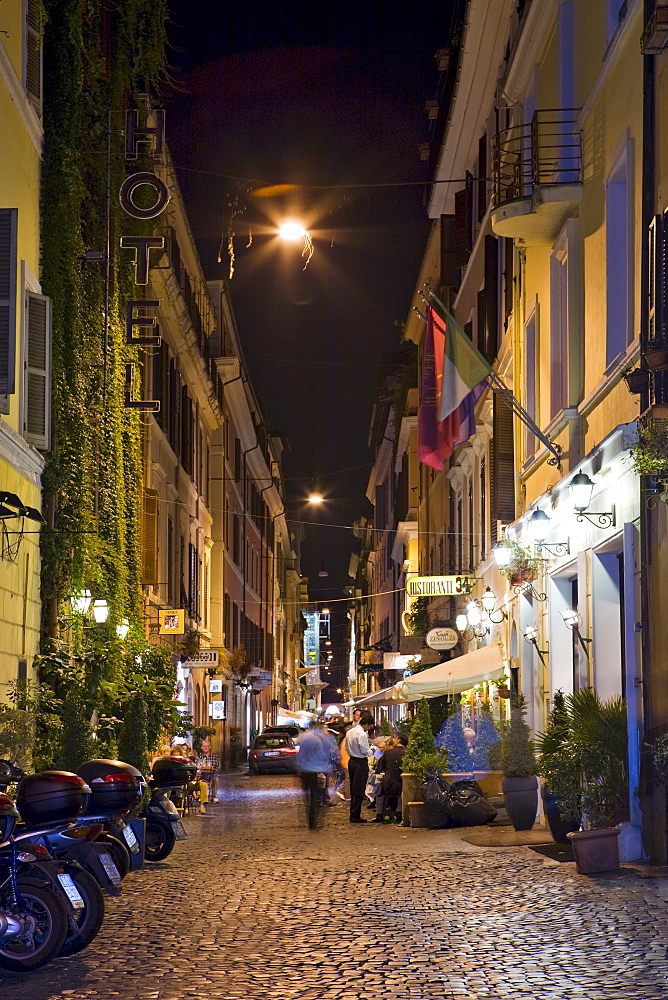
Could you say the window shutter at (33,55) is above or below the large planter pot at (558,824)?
above

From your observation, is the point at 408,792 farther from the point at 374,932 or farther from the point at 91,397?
the point at 374,932

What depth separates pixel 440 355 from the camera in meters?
20.1

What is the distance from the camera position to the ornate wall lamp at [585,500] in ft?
46.8

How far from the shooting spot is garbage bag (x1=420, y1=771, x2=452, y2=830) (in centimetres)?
1916

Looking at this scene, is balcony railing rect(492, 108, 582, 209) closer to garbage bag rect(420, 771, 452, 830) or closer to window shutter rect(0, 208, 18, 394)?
window shutter rect(0, 208, 18, 394)

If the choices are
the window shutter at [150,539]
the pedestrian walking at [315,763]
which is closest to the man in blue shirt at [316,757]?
the pedestrian walking at [315,763]

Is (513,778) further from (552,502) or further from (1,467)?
(1,467)

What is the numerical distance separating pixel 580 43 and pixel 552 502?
18.4 ft

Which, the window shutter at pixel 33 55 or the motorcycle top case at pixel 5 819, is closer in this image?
the motorcycle top case at pixel 5 819

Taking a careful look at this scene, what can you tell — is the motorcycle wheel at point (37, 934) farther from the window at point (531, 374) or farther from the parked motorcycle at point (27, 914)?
the window at point (531, 374)

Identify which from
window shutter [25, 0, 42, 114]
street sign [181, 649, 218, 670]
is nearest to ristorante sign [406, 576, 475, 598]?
street sign [181, 649, 218, 670]

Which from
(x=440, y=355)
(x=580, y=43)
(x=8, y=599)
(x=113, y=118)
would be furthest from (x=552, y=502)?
(x=113, y=118)

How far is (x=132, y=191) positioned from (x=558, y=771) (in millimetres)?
12835

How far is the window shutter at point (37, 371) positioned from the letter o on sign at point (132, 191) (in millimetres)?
5723
